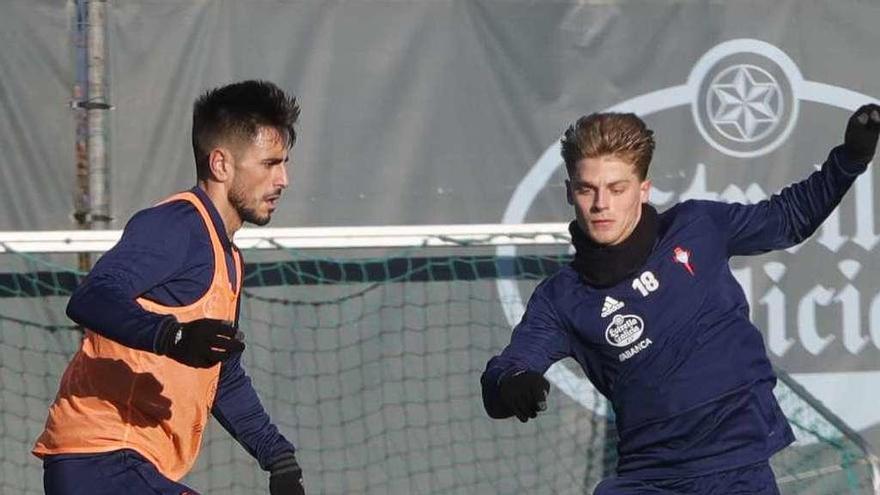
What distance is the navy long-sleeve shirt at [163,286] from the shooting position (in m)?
3.40

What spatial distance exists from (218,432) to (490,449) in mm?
1115

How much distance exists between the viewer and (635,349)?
13.0ft

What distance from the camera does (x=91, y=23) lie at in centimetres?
595

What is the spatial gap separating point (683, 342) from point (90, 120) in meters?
2.94

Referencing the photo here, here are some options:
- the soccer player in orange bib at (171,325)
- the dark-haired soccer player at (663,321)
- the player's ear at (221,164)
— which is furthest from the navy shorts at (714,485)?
the player's ear at (221,164)

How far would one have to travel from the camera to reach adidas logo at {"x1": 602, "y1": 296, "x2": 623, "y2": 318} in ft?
13.1

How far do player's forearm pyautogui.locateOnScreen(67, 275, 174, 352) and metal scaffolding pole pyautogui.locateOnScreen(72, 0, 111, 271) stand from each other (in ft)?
8.44

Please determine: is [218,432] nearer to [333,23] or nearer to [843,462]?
[333,23]

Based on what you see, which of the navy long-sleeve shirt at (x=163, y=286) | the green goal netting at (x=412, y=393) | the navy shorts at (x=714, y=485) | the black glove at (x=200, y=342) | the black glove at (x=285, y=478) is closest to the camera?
the black glove at (x=200, y=342)

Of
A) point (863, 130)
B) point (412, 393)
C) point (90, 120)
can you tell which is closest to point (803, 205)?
point (863, 130)

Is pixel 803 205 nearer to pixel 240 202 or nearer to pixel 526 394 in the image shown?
pixel 526 394

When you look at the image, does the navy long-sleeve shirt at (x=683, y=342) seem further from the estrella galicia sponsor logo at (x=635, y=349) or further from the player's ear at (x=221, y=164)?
the player's ear at (x=221, y=164)

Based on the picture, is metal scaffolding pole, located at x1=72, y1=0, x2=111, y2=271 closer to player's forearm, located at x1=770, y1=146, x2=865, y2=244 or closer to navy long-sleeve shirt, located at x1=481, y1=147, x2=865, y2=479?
navy long-sleeve shirt, located at x1=481, y1=147, x2=865, y2=479

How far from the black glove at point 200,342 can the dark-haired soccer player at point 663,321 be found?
78 centimetres
